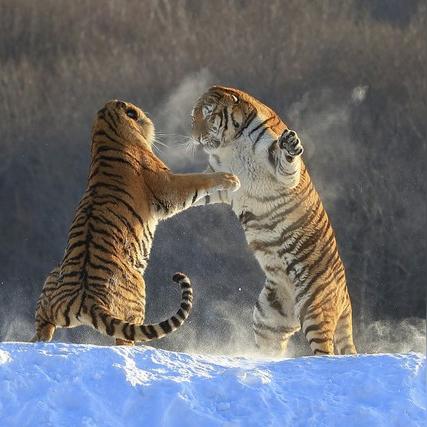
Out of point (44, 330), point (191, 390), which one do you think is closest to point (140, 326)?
point (44, 330)

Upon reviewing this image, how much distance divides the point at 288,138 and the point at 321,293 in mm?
860

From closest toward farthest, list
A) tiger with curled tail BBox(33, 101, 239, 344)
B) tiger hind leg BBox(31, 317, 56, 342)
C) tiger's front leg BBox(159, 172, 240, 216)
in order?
1. tiger with curled tail BBox(33, 101, 239, 344)
2. tiger hind leg BBox(31, 317, 56, 342)
3. tiger's front leg BBox(159, 172, 240, 216)

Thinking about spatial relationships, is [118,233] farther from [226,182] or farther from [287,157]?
[287,157]

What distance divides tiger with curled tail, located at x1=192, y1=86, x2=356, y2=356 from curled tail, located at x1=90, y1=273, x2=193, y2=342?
1.12 m

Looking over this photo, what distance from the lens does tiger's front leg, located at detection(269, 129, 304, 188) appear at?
566 centimetres

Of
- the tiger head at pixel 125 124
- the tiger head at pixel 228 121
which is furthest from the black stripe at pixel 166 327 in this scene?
the tiger head at pixel 228 121

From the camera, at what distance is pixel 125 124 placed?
5.77 m

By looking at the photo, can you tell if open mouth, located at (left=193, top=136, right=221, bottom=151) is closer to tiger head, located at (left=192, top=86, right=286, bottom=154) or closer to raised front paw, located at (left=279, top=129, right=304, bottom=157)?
tiger head, located at (left=192, top=86, right=286, bottom=154)

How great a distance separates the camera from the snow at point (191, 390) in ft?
12.6

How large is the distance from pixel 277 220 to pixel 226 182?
531mm

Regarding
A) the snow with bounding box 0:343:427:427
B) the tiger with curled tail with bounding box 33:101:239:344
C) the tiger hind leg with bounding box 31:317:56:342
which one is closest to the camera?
the snow with bounding box 0:343:427:427

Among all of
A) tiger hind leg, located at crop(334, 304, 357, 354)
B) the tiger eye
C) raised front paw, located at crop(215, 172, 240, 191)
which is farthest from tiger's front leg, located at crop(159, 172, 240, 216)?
tiger hind leg, located at crop(334, 304, 357, 354)

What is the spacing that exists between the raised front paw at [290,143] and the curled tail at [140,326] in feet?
3.26

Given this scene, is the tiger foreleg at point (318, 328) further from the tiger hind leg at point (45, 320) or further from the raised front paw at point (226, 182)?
the tiger hind leg at point (45, 320)
